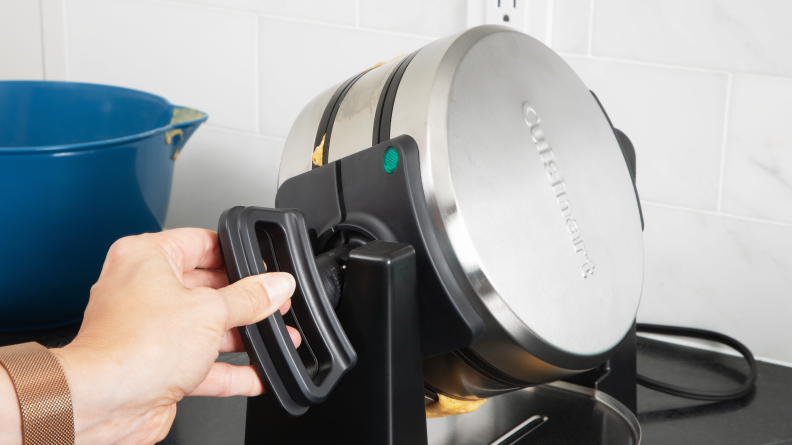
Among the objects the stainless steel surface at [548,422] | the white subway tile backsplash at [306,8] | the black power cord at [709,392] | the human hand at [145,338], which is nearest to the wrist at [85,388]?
the human hand at [145,338]

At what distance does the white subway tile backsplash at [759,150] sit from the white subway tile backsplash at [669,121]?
0.02 metres

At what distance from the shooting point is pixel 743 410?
73cm

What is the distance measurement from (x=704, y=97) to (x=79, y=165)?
2.39 feet

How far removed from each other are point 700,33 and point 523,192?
1.46 ft

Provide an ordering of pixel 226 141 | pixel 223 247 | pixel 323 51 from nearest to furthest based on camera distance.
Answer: pixel 223 247
pixel 323 51
pixel 226 141

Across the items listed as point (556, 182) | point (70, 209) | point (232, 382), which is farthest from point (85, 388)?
point (70, 209)

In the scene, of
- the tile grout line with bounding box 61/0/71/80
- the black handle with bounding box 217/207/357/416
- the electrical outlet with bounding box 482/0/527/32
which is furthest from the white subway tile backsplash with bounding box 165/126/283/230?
the black handle with bounding box 217/207/357/416

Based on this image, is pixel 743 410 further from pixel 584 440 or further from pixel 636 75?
pixel 636 75

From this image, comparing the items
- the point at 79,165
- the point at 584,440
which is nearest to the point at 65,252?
the point at 79,165

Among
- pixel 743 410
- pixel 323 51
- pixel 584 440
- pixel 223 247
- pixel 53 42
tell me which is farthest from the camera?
pixel 53 42

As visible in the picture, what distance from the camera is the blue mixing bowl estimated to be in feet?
2.39

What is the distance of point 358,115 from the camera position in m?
0.52

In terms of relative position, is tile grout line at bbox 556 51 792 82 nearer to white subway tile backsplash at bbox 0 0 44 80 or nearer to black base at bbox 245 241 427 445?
black base at bbox 245 241 427 445

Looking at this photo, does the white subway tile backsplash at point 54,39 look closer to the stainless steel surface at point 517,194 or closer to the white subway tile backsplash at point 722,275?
the stainless steel surface at point 517,194
